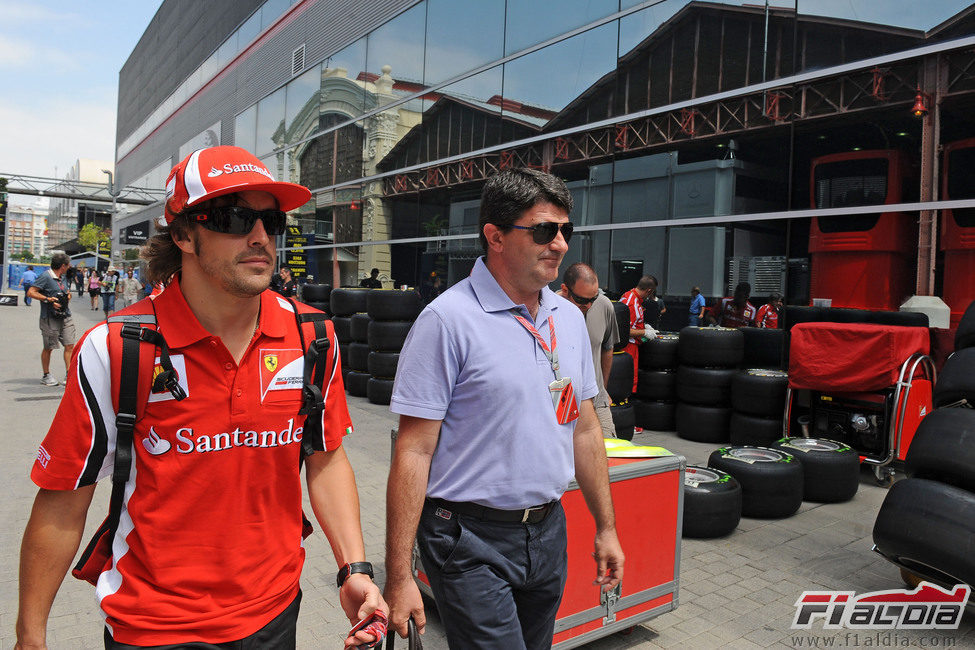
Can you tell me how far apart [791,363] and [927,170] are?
2.71 metres

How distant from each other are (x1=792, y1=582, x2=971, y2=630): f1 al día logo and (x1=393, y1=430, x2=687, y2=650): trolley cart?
3.07 ft

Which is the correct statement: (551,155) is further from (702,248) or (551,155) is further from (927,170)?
(927,170)

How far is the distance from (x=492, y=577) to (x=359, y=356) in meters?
10.1

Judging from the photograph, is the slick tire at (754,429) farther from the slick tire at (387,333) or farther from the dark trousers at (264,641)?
the dark trousers at (264,641)

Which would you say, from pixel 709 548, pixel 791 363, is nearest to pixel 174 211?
pixel 709 548

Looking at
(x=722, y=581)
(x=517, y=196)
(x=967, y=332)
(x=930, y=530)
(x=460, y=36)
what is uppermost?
(x=460, y=36)

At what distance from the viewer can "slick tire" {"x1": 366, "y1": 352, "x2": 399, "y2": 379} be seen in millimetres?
11055

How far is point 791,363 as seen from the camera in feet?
25.1

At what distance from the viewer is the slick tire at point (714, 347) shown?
8773 mm

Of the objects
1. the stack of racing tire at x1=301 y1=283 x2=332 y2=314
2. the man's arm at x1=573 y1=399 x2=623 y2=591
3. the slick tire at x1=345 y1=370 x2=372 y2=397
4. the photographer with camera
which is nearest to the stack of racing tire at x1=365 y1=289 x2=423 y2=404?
the slick tire at x1=345 y1=370 x2=372 y2=397

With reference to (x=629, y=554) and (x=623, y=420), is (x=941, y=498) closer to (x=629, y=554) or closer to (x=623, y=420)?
(x=629, y=554)

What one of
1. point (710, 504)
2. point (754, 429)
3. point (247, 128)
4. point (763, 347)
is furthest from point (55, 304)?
point (247, 128)

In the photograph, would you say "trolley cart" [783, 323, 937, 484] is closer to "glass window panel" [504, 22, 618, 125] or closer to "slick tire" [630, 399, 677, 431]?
"slick tire" [630, 399, 677, 431]

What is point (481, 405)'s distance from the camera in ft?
7.25
